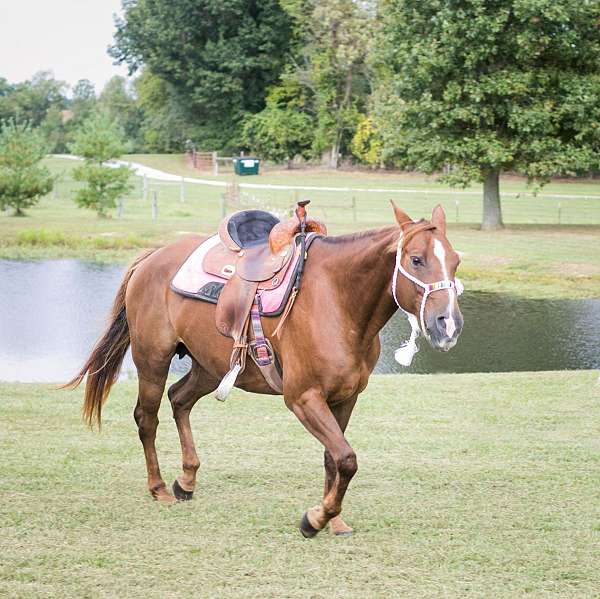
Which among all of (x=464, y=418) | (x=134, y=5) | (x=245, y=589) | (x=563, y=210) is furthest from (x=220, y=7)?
(x=245, y=589)

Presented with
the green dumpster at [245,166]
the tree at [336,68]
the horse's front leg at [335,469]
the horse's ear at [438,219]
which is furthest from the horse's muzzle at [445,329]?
the green dumpster at [245,166]

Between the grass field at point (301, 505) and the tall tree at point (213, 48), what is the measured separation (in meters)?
55.5

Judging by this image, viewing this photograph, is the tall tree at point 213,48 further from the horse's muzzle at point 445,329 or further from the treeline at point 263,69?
the horse's muzzle at point 445,329

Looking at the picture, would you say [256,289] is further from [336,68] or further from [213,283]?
[336,68]

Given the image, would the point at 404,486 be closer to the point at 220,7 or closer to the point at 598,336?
the point at 598,336

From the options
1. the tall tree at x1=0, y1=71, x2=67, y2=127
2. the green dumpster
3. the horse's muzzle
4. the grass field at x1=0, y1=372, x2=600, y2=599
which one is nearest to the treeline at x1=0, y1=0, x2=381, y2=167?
the green dumpster

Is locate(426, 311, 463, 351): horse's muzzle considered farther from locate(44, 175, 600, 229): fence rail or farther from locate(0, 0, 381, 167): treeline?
locate(0, 0, 381, 167): treeline

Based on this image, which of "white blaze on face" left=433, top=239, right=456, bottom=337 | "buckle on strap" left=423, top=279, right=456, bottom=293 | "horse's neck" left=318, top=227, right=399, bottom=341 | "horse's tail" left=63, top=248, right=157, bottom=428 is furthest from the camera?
"horse's tail" left=63, top=248, right=157, bottom=428

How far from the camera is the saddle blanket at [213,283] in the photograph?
5895mm

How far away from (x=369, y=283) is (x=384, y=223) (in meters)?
25.7

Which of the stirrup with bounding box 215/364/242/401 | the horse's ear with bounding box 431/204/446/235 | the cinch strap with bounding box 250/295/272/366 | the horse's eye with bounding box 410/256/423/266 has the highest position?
A: the horse's ear with bounding box 431/204/446/235

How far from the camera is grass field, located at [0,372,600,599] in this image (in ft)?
16.5

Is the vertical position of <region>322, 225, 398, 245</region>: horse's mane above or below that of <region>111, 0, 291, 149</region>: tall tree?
below

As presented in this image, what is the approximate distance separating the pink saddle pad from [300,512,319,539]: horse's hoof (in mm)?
1229
